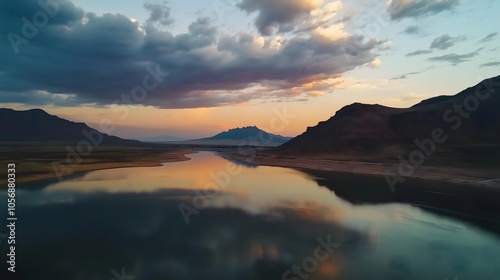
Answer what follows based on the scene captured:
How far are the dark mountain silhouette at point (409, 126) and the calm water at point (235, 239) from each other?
98753 mm

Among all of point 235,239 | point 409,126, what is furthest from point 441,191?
point 409,126

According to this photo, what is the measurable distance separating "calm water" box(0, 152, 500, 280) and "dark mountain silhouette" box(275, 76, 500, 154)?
9875 centimetres

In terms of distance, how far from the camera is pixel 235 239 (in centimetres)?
2073

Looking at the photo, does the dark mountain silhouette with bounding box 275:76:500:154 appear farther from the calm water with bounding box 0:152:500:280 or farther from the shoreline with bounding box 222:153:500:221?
the calm water with bounding box 0:152:500:280

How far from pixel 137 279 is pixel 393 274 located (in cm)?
1368

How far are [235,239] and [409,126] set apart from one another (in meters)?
141

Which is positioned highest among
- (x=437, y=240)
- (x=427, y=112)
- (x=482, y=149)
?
(x=427, y=112)

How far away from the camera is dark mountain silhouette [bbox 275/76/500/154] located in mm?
114625

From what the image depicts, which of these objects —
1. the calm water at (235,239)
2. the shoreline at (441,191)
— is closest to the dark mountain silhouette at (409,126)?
the shoreline at (441,191)

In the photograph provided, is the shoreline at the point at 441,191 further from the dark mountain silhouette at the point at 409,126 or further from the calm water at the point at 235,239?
the dark mountain silhouette at the point at 409,126

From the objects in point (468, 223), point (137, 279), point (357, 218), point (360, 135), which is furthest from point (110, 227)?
point (360, 135)

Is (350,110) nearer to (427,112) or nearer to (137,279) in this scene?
(427,112)

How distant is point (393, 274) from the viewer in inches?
624

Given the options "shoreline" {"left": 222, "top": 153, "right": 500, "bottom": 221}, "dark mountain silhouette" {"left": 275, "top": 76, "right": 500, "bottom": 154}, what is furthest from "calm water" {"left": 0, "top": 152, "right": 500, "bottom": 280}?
"dark mountain silhouette" {"left": 275, "top": 76, "right": 500, "bottom": 154}
